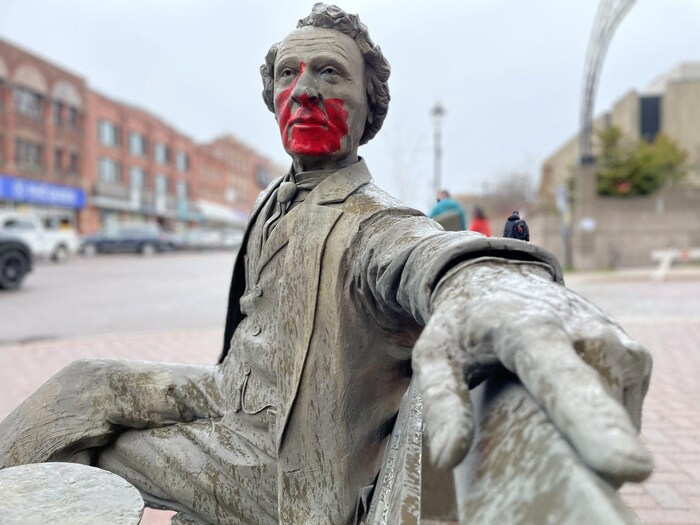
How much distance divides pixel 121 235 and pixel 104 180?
9.62 meters

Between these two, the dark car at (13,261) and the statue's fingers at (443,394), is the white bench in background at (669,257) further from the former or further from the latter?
the statue's fingers at (443,394)

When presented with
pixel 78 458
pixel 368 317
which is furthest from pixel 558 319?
pixel 78 458

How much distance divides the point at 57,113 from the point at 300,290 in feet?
111

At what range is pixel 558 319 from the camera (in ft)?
2.54

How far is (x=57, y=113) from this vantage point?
3058 centimetres

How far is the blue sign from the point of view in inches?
1050

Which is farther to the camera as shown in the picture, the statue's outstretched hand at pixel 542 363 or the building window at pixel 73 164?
the building window at pixel 73 164

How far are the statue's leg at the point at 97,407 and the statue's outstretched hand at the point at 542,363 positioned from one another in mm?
1038

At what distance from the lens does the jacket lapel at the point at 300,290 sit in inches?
52.7

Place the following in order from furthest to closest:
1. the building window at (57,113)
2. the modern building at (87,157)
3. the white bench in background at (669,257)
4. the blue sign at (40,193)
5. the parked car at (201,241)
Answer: the parked car at (201,241), the building window at (57,113), the modern building at (87,157), the blue sign at (40,193), the white bench in background at (669,257)

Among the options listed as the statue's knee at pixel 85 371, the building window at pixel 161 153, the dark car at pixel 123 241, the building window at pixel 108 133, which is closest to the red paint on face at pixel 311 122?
the statue's knee at pixel 85 371

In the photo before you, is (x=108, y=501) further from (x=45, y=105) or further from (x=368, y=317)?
(x=45, y=105)

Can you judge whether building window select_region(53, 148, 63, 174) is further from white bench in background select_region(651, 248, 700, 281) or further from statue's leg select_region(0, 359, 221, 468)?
statue's leg select_region(0, 359, 221, 468)

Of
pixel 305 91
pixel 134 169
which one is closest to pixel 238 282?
pixel 305 91
